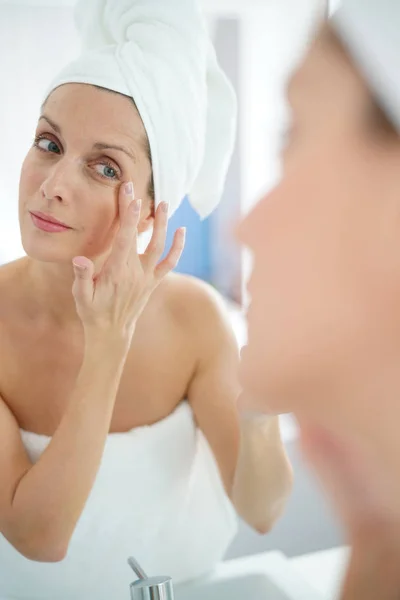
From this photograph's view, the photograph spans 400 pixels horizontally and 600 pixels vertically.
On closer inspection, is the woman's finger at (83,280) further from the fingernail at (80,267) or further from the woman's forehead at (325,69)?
the woman's forehead at (325,69)

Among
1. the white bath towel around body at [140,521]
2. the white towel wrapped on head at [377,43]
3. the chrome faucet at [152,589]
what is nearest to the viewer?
the white towel wrapped on head at [377,43]

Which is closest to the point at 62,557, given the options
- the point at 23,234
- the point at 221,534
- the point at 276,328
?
the point at 221,534

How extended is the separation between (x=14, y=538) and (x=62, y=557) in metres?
0.06

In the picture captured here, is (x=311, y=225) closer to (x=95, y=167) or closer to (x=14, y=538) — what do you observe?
(x=95, y=167)

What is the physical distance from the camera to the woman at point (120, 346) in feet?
2.10

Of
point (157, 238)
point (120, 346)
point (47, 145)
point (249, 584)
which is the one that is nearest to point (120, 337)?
point (120, 346)

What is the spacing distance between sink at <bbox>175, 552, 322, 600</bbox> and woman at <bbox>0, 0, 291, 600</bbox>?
0.06ft

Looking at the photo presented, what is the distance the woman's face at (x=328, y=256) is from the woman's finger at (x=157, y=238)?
14.9 inches

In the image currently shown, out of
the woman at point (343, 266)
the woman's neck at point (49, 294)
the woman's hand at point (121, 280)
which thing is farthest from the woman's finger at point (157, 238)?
the woman at point (343, 266)

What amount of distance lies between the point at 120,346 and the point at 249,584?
0.37 meters

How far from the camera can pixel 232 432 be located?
2.55 feet

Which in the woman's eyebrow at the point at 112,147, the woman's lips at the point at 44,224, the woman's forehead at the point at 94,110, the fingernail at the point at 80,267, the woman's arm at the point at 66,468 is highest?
the woman's forehead at the point at 94,110

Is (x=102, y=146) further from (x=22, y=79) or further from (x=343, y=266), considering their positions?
(x=343, y=266)

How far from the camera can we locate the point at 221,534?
81 cm
